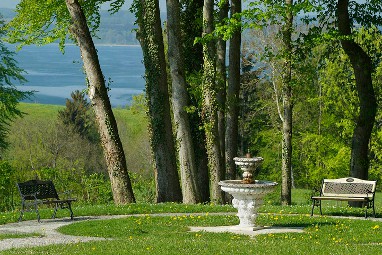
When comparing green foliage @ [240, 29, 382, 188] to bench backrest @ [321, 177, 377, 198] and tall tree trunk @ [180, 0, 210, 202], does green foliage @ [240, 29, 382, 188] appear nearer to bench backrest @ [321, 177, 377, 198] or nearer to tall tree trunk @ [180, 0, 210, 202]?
tall tree trunk @ [180, 0, 210, 202]

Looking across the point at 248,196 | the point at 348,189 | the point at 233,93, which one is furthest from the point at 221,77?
the point at 248,196

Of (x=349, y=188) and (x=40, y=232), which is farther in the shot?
(x=349, y=188)

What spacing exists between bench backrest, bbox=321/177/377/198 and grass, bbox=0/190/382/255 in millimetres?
590

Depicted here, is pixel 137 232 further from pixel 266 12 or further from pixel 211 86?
pixel 266 12

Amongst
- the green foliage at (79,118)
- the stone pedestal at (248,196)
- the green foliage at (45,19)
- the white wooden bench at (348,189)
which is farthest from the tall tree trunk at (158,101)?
the green foliage at (79,118)

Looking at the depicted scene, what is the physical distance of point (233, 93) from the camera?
1052 inches

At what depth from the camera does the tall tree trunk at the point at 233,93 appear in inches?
1035

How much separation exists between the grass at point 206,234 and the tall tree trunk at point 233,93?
6.61 metres

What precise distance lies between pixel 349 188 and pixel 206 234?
189 inches

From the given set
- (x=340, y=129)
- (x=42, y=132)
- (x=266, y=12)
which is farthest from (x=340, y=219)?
(x=42, y=132)

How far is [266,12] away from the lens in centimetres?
Answer: 2419

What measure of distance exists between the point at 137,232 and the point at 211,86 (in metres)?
8.89

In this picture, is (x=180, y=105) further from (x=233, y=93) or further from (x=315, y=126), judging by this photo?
(x=315, y=126)

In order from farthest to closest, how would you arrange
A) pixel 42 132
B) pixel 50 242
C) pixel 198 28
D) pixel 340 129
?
1. pixel 42 132
2. pixel 340 129
3. pixel 198 28
4. pixel 50 242
